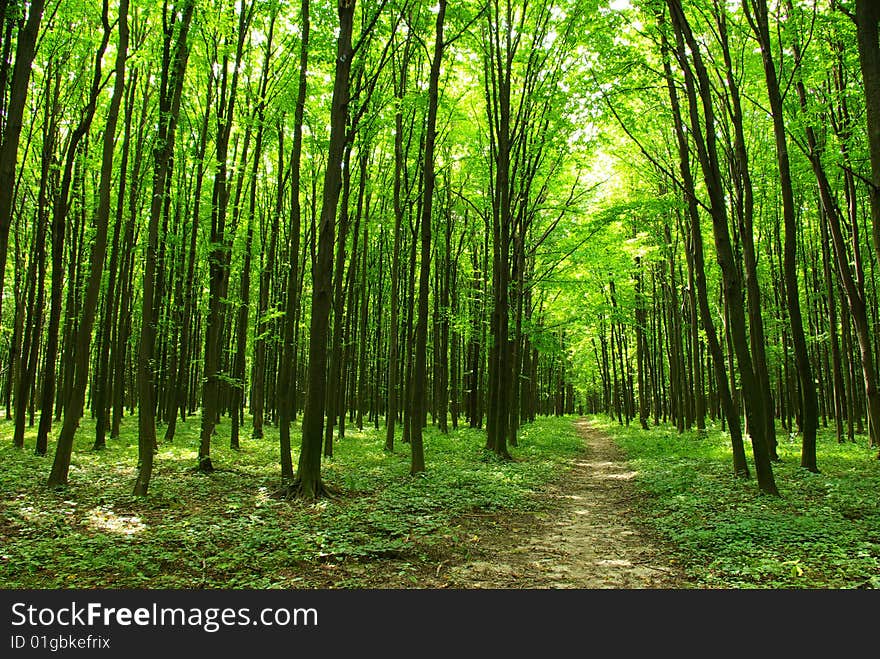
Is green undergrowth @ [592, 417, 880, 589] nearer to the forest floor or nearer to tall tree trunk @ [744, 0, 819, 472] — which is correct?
the forest floor

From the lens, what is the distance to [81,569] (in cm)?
527

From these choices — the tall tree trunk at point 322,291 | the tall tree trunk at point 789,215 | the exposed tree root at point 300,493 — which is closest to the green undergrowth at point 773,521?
the tall tree trunk at point 789,215

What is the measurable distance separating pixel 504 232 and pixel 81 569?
1180 centimetres

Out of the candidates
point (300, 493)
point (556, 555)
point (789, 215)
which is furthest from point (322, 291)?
point (789, 215)

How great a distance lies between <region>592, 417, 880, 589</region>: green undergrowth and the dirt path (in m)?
0.36

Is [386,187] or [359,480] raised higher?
[386,187]

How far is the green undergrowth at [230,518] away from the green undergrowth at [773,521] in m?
2.64

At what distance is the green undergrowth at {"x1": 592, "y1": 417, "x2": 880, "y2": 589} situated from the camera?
5211 millimetres

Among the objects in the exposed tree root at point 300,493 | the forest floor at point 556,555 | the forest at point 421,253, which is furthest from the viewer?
the exposed tree root at point 300,493

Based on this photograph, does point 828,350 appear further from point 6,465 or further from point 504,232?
point 6,465

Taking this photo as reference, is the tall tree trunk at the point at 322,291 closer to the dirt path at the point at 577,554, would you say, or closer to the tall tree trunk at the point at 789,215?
the dirt path at the point at 577,554

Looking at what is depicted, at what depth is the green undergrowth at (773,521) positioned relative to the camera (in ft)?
17.1

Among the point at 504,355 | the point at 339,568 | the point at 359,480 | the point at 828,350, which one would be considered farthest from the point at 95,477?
the point at 828,350

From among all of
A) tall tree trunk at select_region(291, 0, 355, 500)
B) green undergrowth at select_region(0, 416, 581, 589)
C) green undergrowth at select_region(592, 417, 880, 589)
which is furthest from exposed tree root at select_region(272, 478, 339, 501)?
green undergrowth at select_region(592, 417, 880, 589)
